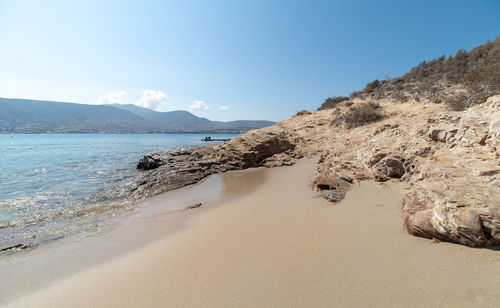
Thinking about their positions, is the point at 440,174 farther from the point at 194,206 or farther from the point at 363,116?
the point at 363,116

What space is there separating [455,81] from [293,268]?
17016 millimetres

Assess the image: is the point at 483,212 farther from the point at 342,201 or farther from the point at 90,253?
the point at 90,253

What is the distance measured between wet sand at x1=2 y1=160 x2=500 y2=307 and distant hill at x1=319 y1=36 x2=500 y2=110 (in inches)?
217

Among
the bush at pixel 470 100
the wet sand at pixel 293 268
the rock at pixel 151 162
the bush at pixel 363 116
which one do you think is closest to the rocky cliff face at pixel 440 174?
the wet sand at pixel 293 268

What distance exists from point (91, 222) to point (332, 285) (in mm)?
5444

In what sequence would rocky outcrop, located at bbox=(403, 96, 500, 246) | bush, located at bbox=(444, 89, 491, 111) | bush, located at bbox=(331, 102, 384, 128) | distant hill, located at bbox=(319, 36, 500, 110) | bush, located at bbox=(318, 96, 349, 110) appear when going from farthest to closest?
bush, located at bbox=(318, 96, 349, 110), bush, located at bbox=(331, 102, 384, 128), distant hill, located at bbox=(319, 36, 500, 110), bush, located at bbox=(444, 89, 491, 111), rocky outcrop, located at bbox=(403, 96, 500, 246)

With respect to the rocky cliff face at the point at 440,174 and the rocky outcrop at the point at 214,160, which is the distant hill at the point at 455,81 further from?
the rocky outcrop at the point at 214,160

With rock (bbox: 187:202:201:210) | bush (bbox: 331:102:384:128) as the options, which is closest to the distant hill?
bush (bbox: 331:102:384:128)

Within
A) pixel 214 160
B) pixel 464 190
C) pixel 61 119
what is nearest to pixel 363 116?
pixel 214 160

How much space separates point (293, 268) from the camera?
2367mm

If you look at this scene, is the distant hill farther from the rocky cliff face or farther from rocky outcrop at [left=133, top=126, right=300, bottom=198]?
rocky outcrop at [left=133, top=126, right=300, bottom=198]

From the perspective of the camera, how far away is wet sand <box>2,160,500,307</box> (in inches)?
74.5

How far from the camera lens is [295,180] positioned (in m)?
6.77

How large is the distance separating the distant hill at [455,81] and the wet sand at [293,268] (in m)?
5.51
